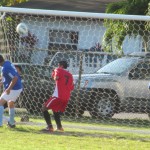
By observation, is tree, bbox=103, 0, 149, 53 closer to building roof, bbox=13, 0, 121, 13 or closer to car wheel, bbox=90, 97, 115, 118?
car wheel, bbox=90, 97, 115, 118

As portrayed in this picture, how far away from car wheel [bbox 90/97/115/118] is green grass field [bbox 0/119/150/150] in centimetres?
173

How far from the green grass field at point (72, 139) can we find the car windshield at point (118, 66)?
10.1ft

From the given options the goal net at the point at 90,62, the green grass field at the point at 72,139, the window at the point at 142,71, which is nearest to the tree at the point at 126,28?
the goal net at the point at 90,62

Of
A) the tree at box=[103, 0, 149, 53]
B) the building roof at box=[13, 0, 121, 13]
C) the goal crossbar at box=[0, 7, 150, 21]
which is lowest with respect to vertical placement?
the building roof at box=[13, 0, 121, 13]

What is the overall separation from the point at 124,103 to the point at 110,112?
0.42 meters

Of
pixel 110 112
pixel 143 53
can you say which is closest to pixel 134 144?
pixel 110 112

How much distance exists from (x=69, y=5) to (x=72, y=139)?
852 inches

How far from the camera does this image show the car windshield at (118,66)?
1786cm

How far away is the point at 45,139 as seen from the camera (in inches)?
508

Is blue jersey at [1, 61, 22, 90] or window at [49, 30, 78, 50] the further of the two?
window at [49, 30, 78, 50]

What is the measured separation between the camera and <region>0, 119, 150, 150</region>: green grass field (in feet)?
38.8

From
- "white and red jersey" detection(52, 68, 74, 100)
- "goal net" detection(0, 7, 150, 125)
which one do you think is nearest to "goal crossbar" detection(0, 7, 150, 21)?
"goal net" detection(0, 7, 150, 125)

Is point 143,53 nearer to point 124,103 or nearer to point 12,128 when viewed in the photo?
point 124,103

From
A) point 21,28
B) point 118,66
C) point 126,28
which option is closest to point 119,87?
point 118,66
